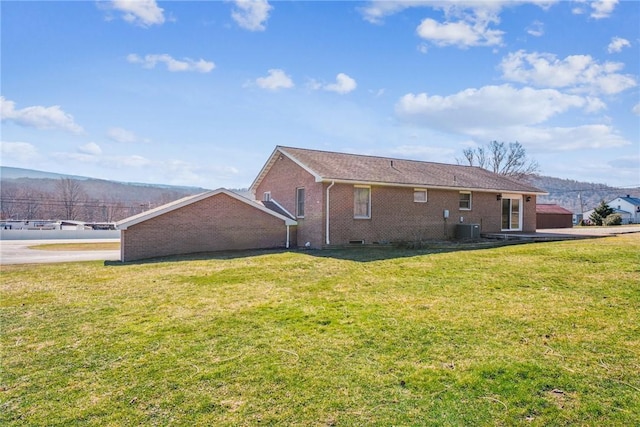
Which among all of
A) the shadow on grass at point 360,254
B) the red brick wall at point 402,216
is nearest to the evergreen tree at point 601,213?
the red brick wall at point 402,216

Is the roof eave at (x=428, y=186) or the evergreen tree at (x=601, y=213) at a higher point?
the roof eave at (x=428, y=186)

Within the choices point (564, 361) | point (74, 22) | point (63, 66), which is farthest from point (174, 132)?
point (564, 361)

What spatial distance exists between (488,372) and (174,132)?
17293 millimetres

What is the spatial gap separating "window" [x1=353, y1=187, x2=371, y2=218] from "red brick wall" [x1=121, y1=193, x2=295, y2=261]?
11.2 feet

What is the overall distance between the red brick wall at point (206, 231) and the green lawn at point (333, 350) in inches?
226

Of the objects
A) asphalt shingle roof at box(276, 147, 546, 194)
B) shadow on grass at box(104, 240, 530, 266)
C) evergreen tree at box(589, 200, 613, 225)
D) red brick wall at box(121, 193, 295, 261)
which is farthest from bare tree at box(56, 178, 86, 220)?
evergreen tree at box(589, 200, 613, 225)

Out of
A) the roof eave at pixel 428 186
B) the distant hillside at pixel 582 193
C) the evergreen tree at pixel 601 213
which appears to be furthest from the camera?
the distant hillside at pixel 582 193

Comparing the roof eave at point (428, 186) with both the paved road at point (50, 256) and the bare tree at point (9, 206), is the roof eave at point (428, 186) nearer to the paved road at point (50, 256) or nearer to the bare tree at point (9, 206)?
the paved road at point (50, 256)

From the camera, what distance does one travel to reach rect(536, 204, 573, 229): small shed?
31922 mm

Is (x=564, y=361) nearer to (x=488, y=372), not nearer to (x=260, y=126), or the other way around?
(x=488, y=372)

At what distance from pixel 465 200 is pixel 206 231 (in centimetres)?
1306

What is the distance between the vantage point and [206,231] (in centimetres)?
1598

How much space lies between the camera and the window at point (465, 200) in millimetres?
19203

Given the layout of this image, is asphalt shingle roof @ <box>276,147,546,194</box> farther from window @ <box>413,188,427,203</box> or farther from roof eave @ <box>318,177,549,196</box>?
window @ <box>413,188,427,203</box>
